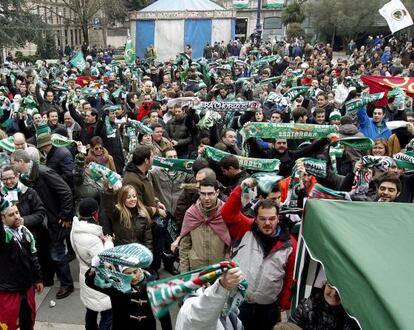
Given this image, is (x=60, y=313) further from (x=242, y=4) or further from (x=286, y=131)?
(x=242, y=4)

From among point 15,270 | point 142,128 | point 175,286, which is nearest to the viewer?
point 175,286

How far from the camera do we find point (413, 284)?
2.23 meters

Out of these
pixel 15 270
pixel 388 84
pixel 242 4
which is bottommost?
pixel 15 270

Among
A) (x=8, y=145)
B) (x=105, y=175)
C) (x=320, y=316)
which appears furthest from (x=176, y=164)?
(x=320, y=316)

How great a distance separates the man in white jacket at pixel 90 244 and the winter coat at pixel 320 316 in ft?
5.31

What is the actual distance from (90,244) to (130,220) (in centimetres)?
Result: 62

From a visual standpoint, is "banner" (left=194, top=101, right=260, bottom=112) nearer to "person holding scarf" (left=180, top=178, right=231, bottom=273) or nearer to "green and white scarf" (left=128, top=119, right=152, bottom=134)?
"green and white scarf" (left=128, top=119, right=152, bottom=134)

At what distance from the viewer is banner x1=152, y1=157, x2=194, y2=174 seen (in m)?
5.11

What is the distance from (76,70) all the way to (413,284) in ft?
48.2

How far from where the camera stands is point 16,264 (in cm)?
378

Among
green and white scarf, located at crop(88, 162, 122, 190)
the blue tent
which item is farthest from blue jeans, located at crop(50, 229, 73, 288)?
the blue tent

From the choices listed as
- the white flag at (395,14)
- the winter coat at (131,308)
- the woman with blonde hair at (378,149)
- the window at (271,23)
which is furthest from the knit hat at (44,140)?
the window at (271,23)

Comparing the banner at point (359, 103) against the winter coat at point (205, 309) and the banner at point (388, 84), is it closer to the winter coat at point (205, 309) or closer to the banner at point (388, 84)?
the banner at point (388, 84)

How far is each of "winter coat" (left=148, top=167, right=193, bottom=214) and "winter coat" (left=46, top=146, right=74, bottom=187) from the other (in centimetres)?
106
